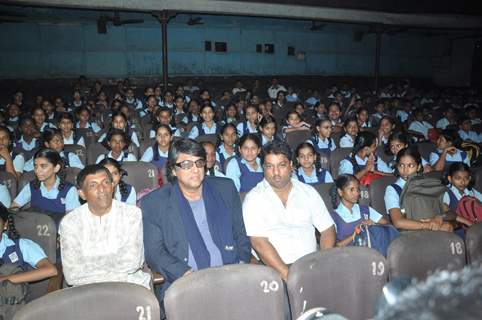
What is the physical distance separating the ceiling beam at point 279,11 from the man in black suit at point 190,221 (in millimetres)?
6809

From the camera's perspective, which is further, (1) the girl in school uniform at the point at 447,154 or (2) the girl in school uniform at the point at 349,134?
(2) the girl in school uniform at the point at 349,134

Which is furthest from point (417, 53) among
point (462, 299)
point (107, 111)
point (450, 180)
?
point (462, 299)

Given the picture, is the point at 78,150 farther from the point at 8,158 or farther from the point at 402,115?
the point at 402,115

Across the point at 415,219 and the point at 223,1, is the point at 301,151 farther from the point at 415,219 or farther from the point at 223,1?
the point at 223,1

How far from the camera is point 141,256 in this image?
2.50 m

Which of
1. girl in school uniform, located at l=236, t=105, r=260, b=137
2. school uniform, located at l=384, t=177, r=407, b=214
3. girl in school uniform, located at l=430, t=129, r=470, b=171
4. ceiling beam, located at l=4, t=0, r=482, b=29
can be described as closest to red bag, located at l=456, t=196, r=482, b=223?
school uniform, located at l=384, t=177, r=407, b=214

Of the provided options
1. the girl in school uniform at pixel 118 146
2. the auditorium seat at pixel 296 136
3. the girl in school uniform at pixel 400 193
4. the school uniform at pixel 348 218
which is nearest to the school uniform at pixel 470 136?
the auditorium seat at pixel 296 136

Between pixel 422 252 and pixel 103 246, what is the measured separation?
1917 mm

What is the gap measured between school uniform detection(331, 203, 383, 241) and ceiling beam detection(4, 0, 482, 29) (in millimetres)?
6823

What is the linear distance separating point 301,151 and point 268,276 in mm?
2281

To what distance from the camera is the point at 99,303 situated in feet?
5.76

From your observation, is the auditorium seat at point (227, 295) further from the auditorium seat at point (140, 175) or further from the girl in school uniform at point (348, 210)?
the auditorium seat at point (140, 175)

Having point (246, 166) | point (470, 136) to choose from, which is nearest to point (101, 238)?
point (246, 166)

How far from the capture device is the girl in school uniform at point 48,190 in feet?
11.2
